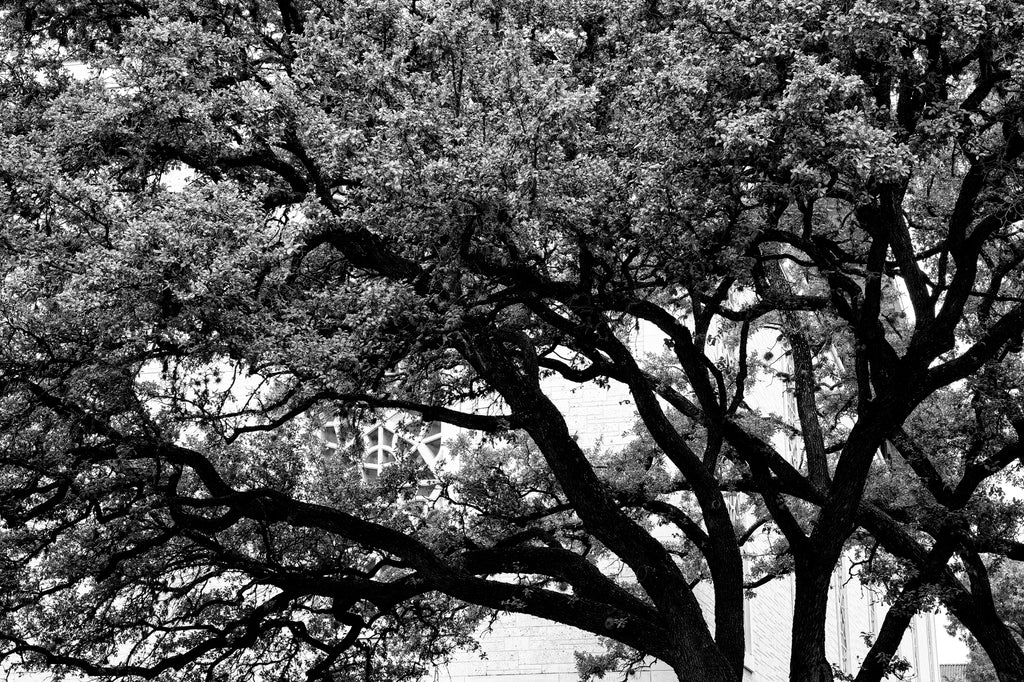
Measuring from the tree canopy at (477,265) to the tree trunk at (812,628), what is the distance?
1.5 inches

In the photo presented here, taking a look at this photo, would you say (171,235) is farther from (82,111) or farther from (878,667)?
(878,667)

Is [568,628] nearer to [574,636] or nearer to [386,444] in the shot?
[574,636]

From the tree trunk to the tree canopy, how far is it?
39 mm

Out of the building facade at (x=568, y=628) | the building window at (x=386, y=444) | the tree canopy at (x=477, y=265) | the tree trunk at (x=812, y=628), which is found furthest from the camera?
the building window at (x=386, y=444)

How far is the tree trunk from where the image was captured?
431 inches

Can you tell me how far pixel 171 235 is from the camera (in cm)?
832

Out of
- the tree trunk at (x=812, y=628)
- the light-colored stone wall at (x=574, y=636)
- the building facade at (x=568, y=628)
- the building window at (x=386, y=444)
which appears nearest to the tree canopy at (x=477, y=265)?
the tree trunk at (x=812, y=628)

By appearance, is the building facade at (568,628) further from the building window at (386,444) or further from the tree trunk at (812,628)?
Result: the tree trunk at (812,628)

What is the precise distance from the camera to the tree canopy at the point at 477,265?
8.68m

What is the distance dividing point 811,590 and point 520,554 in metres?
2.73

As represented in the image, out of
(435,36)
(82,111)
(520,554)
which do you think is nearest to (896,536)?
(520,554)

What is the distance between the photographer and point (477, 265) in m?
9.25

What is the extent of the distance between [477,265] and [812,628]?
475cm

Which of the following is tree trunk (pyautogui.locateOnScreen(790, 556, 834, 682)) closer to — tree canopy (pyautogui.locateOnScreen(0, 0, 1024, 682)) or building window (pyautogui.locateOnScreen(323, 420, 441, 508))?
tree canopy (pyautogui.locateOnScreen(0, 0, 1024, 682))
